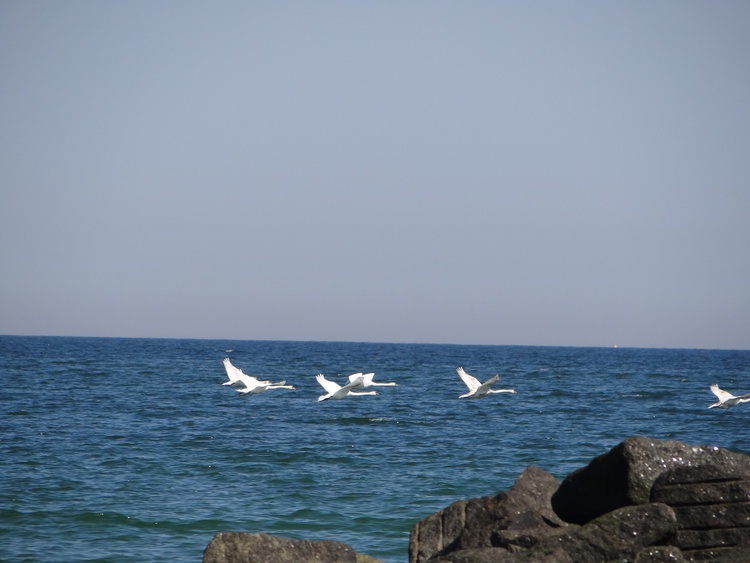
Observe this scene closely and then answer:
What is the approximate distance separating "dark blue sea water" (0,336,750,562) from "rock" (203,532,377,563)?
2695 millimetres

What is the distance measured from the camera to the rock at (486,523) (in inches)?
367

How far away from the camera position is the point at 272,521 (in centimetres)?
1396

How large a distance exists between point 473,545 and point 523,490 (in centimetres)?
129

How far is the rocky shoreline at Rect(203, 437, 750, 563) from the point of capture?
8.40 metres

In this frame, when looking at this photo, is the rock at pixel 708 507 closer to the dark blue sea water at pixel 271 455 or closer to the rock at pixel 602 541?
the rock at pixel 602 541

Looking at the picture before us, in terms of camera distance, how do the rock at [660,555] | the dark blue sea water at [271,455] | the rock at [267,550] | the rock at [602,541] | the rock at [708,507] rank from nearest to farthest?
the rock at [660,555] → the rock at [602,541] → the rock at [708,507] → the rock at [267,550] → the dark blue sea water at [271,455]

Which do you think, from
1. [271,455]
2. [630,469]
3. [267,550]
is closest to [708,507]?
[630,469]

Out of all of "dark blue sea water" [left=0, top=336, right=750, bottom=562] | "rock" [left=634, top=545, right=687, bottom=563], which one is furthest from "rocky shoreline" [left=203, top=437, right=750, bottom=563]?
"dark blue sea water" [left=0, top=336, right=750, bottom=562]

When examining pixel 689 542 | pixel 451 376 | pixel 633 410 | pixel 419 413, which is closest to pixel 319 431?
pixel 419 413

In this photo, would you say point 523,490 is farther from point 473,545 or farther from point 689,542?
point 689,542

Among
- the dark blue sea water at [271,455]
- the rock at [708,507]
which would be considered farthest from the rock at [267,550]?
the rock at [708,507]

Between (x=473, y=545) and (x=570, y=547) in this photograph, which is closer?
(x=570, y=547)

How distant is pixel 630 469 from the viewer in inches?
370

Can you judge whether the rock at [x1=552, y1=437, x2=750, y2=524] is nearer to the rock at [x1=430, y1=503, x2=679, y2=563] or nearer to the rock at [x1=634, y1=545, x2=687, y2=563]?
the rock at [x1=430, y1=503, x2=679, y2=563]
